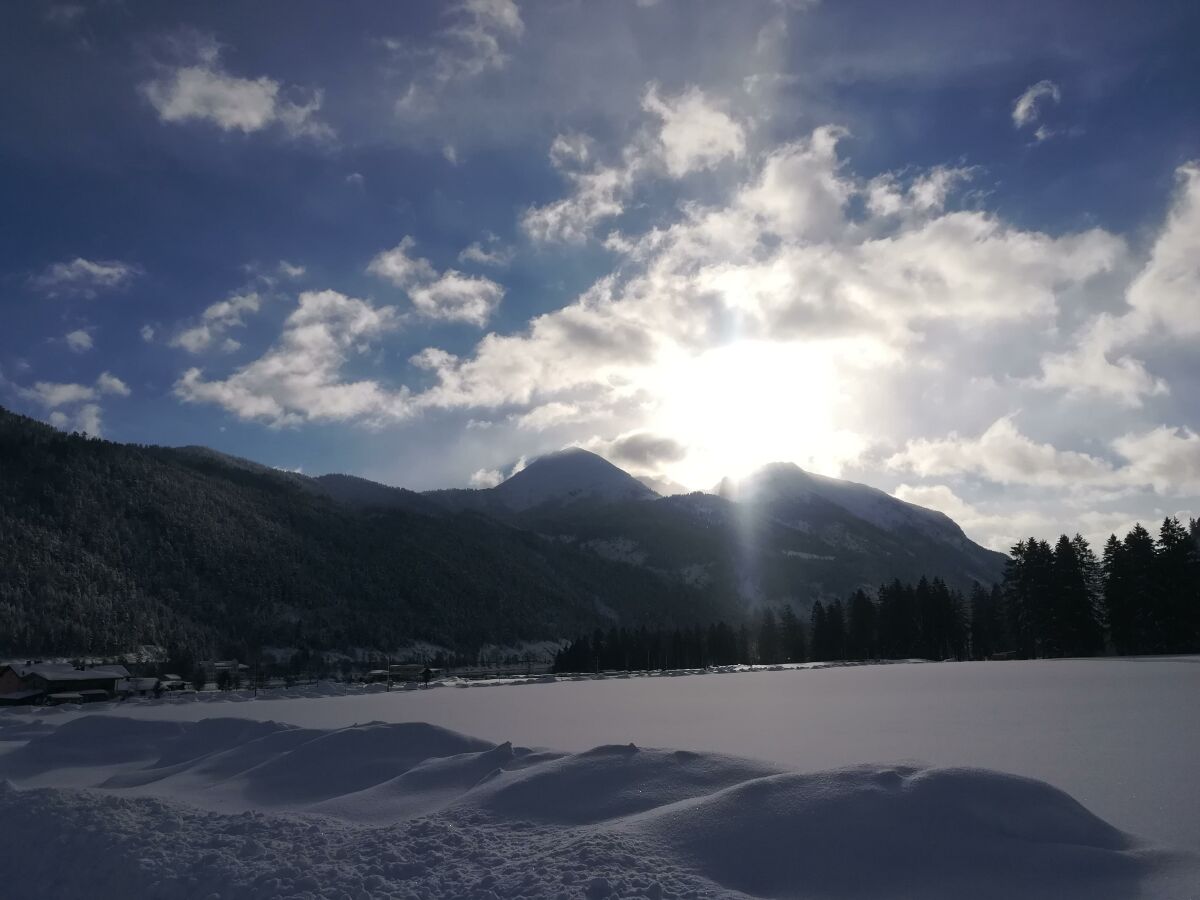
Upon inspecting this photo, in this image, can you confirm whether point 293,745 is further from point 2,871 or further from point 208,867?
point 208,867

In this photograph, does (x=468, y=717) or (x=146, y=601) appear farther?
(x=146, y=601)

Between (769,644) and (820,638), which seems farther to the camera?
(769,644)

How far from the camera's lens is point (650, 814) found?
10523 millimetres

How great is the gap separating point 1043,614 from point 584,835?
71.1 meters

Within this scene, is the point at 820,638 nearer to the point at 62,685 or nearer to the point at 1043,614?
the point at 1043,614

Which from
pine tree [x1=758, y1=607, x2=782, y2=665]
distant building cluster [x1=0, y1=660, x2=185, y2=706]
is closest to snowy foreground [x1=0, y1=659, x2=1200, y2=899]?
distant building cluster [x1=0, y1=660, x2=185, y2=706]

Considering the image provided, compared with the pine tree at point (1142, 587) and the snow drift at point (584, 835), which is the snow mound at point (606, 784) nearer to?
the snow drift at point (584, 835)

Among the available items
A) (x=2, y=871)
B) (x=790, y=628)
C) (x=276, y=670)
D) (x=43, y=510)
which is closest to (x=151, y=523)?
(x=43, y=510)

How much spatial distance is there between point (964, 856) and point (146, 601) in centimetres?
18948

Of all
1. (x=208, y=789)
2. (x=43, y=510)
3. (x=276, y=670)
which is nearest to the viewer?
(x=208, y=789)

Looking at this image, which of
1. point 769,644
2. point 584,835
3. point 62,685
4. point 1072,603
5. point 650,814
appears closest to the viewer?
point 584,835

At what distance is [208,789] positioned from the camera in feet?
52.1

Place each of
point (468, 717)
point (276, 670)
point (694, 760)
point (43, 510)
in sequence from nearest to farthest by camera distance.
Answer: point (694, 760), point (468, 717), point (276, 670), point (43, 510)

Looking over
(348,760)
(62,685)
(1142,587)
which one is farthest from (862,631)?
(62,685)
